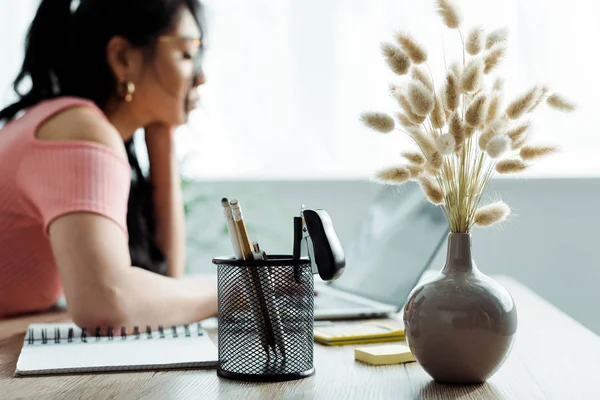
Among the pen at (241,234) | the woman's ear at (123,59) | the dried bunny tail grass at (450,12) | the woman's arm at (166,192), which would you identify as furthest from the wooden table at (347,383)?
the woman's arm at (166,192)

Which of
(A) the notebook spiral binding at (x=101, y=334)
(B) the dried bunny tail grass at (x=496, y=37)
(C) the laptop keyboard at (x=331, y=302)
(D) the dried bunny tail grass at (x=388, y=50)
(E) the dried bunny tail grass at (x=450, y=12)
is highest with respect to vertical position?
(E) the dried bunny tail grass at (x=450, y=12)

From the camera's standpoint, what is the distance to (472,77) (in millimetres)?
696

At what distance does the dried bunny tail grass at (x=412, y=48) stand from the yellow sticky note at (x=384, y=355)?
32 cm

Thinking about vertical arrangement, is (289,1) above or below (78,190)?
above

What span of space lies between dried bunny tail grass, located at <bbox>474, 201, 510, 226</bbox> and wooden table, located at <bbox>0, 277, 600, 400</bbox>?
16cm

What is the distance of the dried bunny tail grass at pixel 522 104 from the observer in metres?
0.71

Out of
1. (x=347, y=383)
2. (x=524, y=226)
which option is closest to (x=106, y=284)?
(x=347, y=383)

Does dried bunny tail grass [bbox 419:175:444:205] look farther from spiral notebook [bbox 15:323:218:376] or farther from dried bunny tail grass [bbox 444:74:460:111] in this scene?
spiral notebook [bbox 15:323:218:376]

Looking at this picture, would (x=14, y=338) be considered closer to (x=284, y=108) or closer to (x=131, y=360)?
(x=131, y=360)

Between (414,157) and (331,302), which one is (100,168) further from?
(414,157)

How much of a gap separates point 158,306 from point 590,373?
0.59 meters

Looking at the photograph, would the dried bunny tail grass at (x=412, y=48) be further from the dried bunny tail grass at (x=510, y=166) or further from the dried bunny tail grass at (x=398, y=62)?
the dried bunny tail grass at (x=510, y=166)

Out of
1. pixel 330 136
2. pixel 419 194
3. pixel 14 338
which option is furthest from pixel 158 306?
pixel 330 136

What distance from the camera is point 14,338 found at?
1.06 metres
